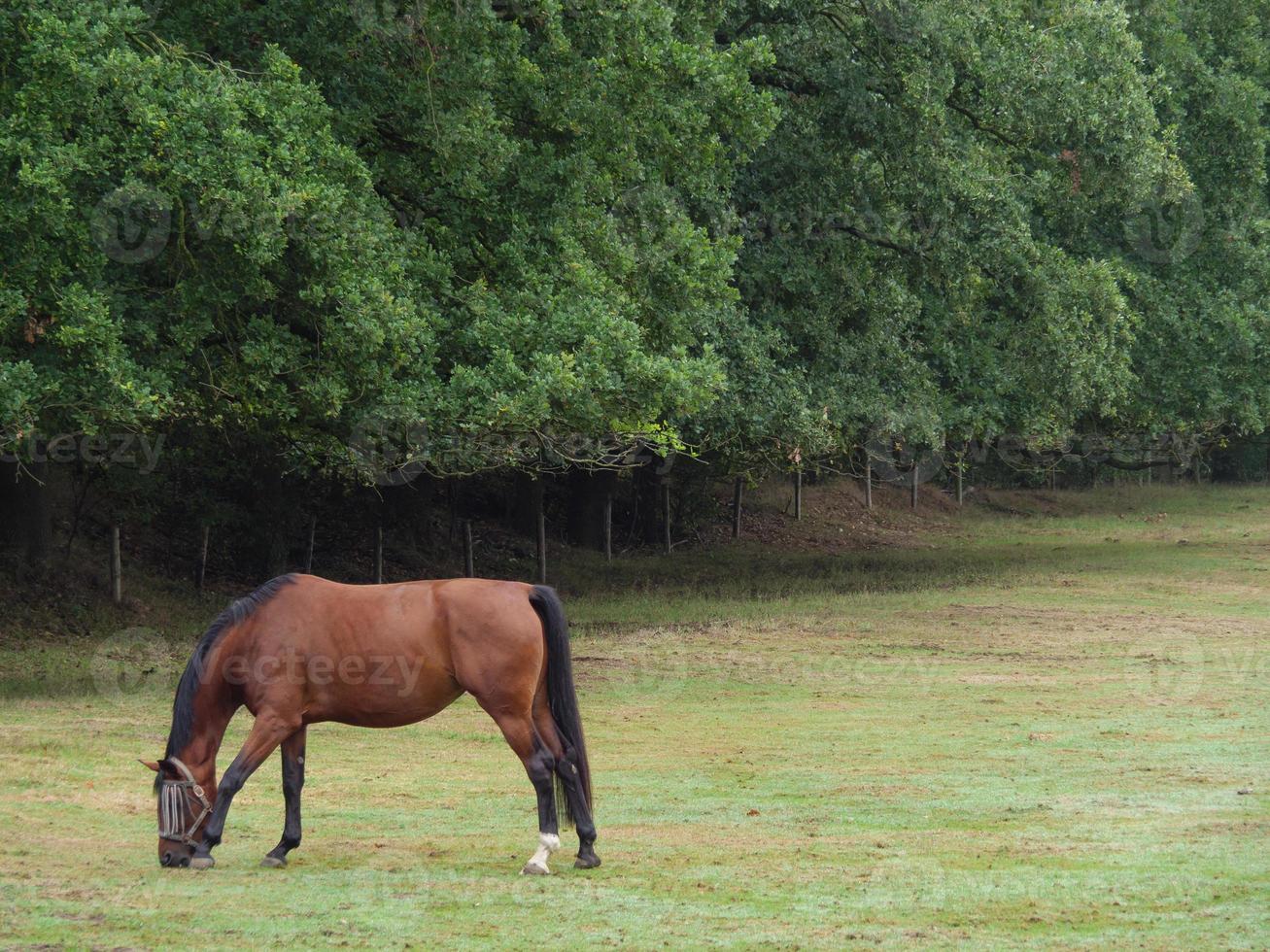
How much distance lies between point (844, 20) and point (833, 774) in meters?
16.5

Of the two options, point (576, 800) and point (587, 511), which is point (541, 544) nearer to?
point (587, 511)

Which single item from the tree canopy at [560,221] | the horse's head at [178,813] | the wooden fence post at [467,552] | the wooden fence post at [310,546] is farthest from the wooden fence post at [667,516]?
the horse's head at [178,813]

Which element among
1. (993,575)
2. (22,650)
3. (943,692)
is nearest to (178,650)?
(22,650)

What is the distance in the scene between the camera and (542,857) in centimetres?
941

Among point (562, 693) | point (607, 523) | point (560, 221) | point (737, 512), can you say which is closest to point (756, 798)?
point (562, 693)

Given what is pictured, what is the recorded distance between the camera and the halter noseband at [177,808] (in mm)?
9469

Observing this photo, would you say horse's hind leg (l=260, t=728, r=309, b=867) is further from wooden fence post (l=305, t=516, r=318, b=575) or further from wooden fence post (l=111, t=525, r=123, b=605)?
wooden fence post (l=305, t=516, r=318, b=575)

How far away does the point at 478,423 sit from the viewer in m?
18.5

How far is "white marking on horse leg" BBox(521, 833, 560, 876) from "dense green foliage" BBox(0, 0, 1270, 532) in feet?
26.5

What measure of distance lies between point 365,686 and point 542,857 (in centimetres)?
151

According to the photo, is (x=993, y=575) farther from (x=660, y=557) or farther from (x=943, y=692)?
(x=943, y=692)

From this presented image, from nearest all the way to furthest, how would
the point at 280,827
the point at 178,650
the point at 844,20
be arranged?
the point at 280,827 < the point at 178,650 < the point at 844,20

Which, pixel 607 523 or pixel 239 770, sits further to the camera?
pixel 607 523

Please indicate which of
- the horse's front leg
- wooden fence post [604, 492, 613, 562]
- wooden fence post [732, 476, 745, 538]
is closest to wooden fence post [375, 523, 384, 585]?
wooden fence post [604, 492, 613, 562]
